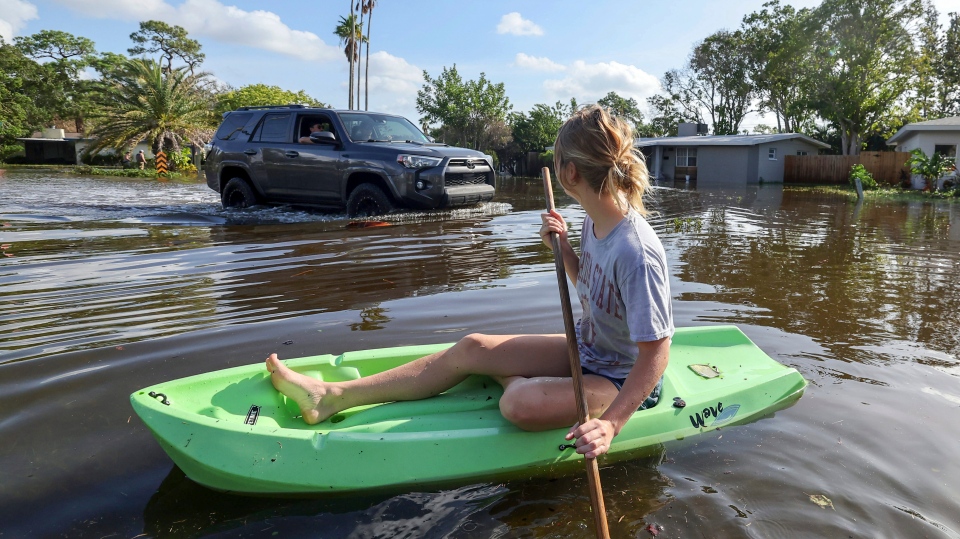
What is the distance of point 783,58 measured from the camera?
38.2m

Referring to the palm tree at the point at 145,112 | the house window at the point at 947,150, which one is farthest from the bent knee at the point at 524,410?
the palm tree at the point at 145,112

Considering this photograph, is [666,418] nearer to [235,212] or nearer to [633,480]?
[633,480]

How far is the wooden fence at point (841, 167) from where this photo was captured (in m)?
28.1

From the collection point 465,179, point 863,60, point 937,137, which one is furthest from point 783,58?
point 465,179

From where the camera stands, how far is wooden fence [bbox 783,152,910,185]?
92.2 ft

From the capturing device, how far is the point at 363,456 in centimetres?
262

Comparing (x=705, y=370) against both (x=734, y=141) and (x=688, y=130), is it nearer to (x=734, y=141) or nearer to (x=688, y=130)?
(x=734, y=141)

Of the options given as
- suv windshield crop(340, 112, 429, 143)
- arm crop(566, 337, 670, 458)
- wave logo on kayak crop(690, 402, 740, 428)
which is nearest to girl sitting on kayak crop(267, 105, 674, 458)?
arm crop(566, 337, 670, 458)

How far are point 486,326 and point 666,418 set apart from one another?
6.54 feet

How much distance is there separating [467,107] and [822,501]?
46105 mm

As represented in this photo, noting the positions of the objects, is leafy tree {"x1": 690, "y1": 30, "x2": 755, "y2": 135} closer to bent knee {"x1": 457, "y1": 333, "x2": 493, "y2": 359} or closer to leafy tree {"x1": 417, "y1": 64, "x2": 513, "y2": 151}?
leafy tree {"x1": 417, "y1": 64, "x2": 513, "y2": 151}

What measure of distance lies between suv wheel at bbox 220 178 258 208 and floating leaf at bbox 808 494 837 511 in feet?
34.5

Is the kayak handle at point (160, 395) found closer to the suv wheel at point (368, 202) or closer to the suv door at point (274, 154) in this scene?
the suv wheel at point (368, 202)

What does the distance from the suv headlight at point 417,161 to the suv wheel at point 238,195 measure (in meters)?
3.24
